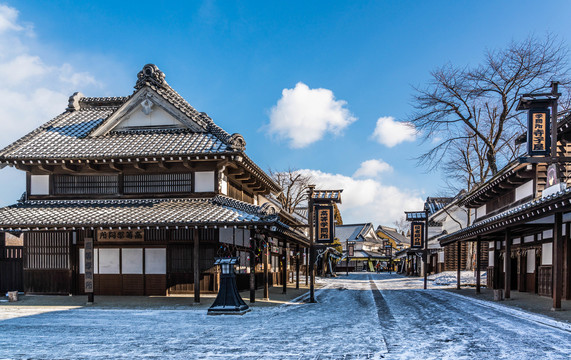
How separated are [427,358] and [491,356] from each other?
1123 millimetres

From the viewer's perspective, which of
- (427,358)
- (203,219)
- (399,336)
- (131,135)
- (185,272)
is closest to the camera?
(427,358)

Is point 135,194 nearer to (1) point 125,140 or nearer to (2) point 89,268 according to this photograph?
(1) point 125,140

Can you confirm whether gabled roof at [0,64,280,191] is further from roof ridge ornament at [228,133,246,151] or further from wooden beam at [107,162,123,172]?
wooden beam at [107,162,123,172]

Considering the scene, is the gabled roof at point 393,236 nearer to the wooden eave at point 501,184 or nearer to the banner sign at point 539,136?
the wooden eave at point 501,184

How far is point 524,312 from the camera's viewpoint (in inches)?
526

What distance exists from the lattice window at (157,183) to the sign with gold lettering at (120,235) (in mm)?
1737

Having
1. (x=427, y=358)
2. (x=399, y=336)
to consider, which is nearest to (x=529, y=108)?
(x=399, y=336)

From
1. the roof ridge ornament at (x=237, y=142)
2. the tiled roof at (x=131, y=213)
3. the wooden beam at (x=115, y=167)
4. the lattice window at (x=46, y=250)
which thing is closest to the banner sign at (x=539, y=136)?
the tiled roof at (x=131, y=213)

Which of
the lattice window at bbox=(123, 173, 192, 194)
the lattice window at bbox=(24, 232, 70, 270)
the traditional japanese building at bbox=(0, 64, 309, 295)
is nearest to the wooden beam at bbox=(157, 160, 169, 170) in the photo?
the traditional japanese building at bbox=(0, 64, 309, 295)

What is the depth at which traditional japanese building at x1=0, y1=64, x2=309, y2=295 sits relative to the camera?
17078mm

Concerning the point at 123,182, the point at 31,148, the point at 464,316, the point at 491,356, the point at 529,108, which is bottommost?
the point at 464,316

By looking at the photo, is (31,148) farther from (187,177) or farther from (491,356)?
(491,356)

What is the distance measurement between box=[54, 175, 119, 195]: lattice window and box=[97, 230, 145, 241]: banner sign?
1.75 meters

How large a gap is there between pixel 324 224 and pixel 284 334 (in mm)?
8600
